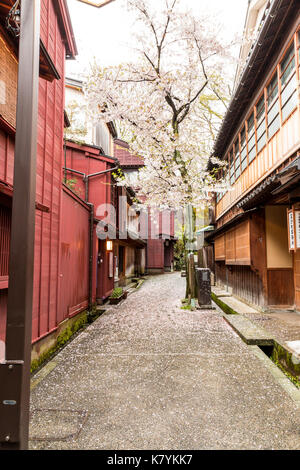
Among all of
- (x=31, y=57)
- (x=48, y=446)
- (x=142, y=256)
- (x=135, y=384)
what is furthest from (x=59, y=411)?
(x=142, y=256)

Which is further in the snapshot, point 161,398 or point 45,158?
point 45,158

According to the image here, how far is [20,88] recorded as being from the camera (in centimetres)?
206

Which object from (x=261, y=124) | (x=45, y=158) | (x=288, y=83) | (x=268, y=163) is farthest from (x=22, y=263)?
(x=261, y=124)

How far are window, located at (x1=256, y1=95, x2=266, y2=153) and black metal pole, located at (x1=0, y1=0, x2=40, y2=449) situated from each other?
28.5 ft

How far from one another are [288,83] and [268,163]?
2.26m

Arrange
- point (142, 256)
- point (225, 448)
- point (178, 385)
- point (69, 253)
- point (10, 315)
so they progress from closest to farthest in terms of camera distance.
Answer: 1. point (10, 315)
2. point (225, 448)
3. point (178, 385)
4. point (69, 253)
5. point (142, 256)

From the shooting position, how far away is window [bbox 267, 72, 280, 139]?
27.0 feet

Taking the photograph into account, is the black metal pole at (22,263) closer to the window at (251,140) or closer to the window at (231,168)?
the window at (251,140)

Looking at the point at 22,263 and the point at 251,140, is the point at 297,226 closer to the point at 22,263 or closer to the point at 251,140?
the point at 251,140

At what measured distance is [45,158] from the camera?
19.7 ft

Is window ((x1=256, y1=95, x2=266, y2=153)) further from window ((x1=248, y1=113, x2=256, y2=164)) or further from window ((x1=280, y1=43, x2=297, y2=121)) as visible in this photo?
window ((x1=280, y1=43, x2=297, y2=121))

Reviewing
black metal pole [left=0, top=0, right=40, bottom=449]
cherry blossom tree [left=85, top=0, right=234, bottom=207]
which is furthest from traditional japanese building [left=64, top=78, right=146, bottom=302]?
black metal pole [left=0, top=0, right=40, bottom=449]

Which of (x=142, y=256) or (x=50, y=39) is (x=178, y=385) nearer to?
(x=50, y=39)

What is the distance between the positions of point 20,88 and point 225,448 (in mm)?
3889
